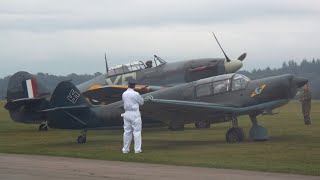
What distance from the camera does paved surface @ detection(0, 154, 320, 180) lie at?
1065 centimetres

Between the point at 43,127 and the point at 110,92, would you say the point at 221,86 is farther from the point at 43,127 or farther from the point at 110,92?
the point at 43,127

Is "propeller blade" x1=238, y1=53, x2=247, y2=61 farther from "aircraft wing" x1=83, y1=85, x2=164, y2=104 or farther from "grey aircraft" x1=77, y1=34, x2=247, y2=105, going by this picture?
"aircraft wing" x1=83, y1=85, x2=164, y2=104

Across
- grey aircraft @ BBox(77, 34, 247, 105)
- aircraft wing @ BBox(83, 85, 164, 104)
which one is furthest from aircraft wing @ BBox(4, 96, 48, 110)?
aircraft wing @ BBox(83, 85, 164, 104)

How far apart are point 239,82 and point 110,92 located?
824cm

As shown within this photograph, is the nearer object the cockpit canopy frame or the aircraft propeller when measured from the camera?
the cockpit canopy frame

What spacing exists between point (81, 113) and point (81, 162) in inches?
259

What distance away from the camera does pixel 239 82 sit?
18.9 metres

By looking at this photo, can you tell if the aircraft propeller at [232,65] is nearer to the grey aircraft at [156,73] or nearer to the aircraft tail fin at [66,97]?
the grey aircraft at [156,73]

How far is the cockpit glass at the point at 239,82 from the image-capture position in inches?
738

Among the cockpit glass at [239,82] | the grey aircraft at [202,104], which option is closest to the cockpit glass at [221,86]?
the grey aircraft at [202,104]

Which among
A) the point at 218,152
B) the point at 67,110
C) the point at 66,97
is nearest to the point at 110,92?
the point at 66,97

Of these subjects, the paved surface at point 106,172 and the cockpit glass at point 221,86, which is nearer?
the paved surface at point 106,172

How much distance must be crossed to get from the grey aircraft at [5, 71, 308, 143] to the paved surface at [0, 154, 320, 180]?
4.99 metres

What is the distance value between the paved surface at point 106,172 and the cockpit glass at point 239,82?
653 cm
